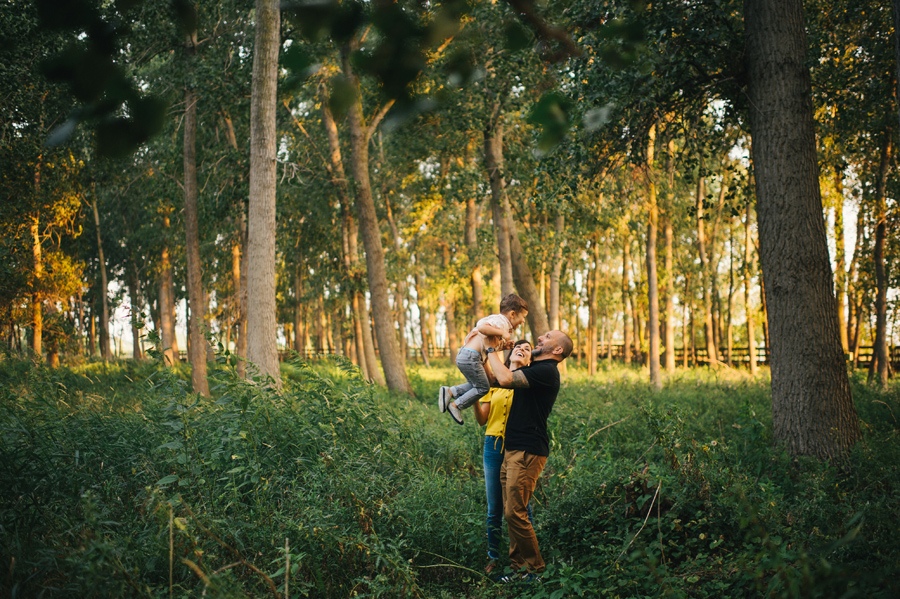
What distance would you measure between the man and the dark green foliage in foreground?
0.88 ft

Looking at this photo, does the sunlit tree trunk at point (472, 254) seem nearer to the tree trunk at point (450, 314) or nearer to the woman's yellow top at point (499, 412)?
the tree trunk at point (450, 314)

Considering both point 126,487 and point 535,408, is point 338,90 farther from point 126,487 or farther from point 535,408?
point 126,487

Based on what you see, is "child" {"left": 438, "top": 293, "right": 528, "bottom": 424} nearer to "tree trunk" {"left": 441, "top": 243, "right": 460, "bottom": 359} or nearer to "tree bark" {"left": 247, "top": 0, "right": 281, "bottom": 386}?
"tree bark" {"left": 247, "top": 0, "right": 281, "bottom": 386}

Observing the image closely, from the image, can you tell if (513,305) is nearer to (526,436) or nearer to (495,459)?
(526,436)

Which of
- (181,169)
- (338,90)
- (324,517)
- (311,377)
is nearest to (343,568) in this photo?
(324,517)

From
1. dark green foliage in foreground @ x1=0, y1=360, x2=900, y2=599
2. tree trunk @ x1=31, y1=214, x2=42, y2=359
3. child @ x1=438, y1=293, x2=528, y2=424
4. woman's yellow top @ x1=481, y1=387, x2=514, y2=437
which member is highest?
tree trunk @ x1=31, y1=214, x2=42, y2=359

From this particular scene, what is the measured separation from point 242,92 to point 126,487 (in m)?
10.3

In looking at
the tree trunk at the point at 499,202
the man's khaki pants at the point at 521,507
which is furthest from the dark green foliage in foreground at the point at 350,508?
the tree trunk at the point at 499,202

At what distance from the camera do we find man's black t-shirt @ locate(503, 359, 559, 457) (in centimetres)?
451

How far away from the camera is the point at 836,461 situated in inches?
246

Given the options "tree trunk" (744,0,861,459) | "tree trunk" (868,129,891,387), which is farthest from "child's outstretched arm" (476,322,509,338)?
"tree trunk" (868,129,891,387)

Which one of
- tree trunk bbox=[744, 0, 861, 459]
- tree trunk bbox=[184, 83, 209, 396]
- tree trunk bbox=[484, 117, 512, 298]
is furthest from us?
tree trunk bbox=[484, 117, 512, 298]

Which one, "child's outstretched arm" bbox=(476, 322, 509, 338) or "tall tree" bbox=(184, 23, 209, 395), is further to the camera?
"tall tree" bbox=(184, 23, 209, 395)

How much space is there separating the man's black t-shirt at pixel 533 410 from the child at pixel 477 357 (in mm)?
320
